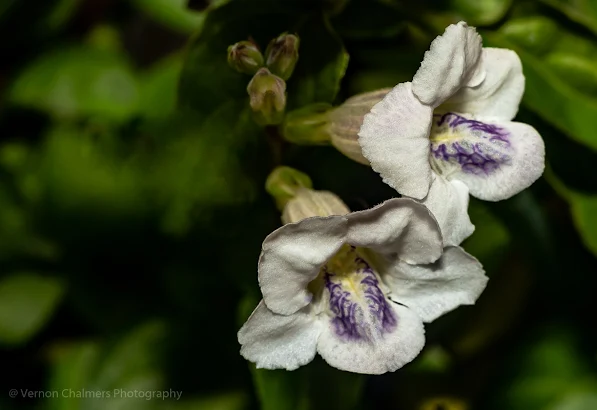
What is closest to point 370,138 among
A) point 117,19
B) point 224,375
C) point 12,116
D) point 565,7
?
point 565,7

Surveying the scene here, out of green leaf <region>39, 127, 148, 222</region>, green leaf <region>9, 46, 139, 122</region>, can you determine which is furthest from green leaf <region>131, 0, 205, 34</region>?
green leaf <region>39, 127, 148, 222</region>

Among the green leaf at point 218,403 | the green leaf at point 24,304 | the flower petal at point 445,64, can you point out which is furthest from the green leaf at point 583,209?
the green leaf at point 24,304

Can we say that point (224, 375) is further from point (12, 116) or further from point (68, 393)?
point (12, 116)

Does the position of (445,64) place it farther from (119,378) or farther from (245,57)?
(119,378)

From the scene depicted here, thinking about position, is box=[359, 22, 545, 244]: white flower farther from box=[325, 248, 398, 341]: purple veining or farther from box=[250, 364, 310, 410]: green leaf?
box=[250, 364, 310, 410]: green leaf

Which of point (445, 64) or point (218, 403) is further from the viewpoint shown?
point (218, 403)

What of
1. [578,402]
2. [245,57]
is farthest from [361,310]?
[578,402]
